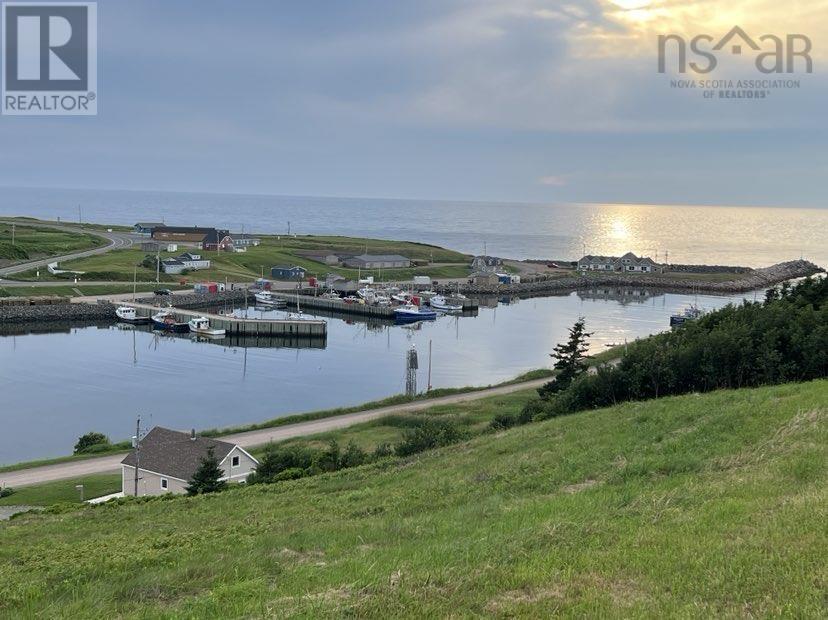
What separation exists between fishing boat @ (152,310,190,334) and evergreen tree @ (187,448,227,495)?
53.5m

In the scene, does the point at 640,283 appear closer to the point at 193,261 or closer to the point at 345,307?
the point at 345,307

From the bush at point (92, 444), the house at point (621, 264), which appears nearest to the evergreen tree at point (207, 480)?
the bush at point (92, 444)

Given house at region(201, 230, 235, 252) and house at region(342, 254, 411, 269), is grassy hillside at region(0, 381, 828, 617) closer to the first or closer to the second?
house at region(342, 254, 411, 269)

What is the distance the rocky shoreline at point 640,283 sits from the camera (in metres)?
112

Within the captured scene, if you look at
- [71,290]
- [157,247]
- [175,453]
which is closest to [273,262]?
[157,247]

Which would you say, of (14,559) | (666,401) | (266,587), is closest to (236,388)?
(666,401)

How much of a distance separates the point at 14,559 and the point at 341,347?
58.0 meters

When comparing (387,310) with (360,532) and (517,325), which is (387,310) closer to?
(517,325)

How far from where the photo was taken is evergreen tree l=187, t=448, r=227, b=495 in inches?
938

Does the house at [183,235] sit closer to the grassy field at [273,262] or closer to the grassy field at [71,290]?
the grassy field at [273,262]

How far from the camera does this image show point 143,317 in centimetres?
7875

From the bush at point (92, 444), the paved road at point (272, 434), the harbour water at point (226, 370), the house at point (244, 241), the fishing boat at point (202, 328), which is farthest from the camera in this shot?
the house at point (244, 241)

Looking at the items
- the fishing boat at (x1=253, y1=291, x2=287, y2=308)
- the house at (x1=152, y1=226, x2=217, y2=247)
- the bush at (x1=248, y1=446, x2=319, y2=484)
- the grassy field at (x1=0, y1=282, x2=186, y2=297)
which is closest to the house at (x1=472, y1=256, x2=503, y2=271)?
the fishing boat at (x1=253, y1=291, x2=287, y2=308)

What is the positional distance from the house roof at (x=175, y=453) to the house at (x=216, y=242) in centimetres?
10122
